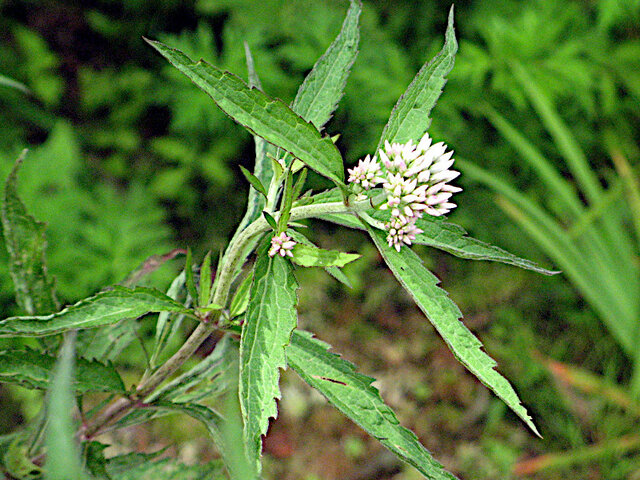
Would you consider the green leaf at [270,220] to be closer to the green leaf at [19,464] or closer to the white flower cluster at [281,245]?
the white flower cluster at [281,245]

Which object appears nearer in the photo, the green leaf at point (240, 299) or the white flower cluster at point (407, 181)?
the white flower cluster at point (407, 181)

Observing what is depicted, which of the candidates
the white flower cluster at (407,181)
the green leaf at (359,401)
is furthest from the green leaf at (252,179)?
the green leaf at (359,401)

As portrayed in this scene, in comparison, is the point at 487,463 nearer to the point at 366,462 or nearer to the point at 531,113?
the point at 366,462

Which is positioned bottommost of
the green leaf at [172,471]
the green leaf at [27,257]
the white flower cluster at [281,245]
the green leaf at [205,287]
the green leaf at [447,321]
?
the green leaf at [447,321]

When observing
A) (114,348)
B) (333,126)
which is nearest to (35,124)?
(333,126)

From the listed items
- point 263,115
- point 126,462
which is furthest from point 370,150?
point 263,115

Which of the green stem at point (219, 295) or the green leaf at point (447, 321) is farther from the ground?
the green stem at point (219, 295)

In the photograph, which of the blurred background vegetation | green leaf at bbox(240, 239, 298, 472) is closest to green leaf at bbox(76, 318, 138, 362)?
green leaf at bbox(240, 239, 298, 472)
